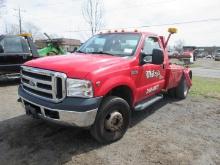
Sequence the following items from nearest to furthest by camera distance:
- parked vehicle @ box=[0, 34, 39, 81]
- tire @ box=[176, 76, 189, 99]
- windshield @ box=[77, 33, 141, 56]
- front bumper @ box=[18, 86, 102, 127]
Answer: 1. front bumper @ box=[18, 86, 102, 127]
2. windshield @ box=[77, 33, 141, 56]
3. tire @ box=[176, 76, 189, 99]
4. parked vehicle @ box=[0, 34, 39, 81]

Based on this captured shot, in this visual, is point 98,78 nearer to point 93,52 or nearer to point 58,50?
point 93,52

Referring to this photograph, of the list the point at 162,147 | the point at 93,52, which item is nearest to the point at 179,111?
the point at 162,147

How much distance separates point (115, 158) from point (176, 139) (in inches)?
51.9

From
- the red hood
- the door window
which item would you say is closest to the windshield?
the door window

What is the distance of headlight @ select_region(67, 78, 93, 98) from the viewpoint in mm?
3504

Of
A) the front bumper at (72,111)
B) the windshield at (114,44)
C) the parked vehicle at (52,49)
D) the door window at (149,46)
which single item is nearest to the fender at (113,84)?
the front bumper at (72,111)

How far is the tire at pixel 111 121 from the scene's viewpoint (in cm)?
381

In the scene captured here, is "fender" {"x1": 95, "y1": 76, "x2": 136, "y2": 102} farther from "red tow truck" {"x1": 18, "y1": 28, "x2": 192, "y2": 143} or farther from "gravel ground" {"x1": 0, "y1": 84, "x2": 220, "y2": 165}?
"gravel ground" {"x1": 0, "y1": 84, "x2": 220, "y2": 165}

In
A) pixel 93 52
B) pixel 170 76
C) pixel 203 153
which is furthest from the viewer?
pixel 170 76

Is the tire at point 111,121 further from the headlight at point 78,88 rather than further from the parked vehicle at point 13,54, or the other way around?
the parked vehicle at point 13,54

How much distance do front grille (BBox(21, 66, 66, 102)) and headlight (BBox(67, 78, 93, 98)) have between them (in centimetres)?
8

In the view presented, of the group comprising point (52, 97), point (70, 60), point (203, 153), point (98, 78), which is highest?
point (70, 60)

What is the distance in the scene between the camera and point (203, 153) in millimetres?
3883

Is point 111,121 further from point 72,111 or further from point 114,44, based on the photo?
point 114,44
